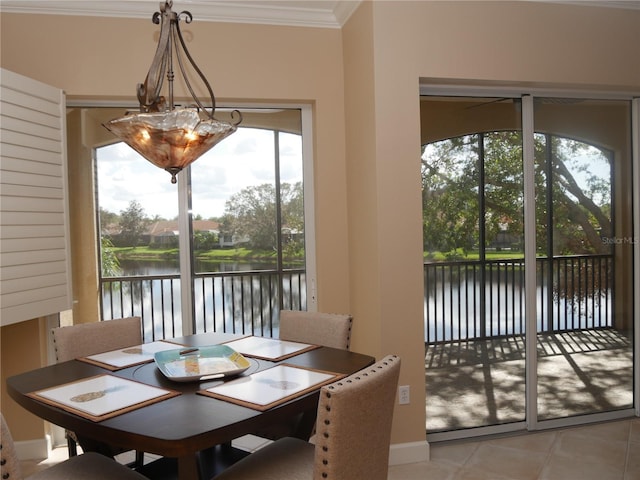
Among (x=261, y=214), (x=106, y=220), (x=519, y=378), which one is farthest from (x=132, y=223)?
(x=519, y=378)

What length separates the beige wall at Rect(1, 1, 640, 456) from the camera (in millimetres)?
3098

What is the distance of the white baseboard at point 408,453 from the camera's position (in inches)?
124

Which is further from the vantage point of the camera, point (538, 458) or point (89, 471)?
point (538, 458)

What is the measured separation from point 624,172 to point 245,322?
290 centimetres

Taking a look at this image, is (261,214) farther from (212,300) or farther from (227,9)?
(227,9)

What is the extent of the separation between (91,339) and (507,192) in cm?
271

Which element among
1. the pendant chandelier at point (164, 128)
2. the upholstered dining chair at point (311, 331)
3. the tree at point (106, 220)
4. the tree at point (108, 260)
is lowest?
the upholstered dining chair at point (311, 331)

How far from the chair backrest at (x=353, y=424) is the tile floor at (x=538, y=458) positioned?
1357 mm

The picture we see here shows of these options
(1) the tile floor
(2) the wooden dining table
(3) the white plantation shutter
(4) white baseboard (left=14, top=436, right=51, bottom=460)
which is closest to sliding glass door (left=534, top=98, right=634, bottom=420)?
(1) the tile floor

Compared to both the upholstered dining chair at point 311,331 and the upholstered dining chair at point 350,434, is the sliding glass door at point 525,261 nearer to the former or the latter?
the upholstered dining chair at point 311,331

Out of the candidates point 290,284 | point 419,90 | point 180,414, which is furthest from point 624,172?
point 180,414

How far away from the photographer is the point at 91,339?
9.13 feet

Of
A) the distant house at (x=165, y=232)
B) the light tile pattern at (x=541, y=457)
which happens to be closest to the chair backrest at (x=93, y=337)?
the distant house at (x=165, y=232)

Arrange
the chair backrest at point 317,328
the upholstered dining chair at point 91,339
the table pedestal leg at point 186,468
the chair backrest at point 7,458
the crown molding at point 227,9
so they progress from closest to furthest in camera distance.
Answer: the chair backrest at point 7,458, the table pedestal leg at point 186,468, the upholstered dining chair at point 91,339, the chair backrest at point 317,328, the crown molding at point 227,9
